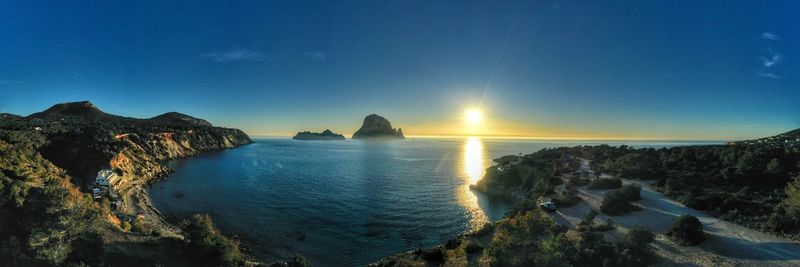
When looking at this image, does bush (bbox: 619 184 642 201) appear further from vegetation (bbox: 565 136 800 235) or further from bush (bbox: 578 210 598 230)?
bush (bbox: 578 210 598 230)

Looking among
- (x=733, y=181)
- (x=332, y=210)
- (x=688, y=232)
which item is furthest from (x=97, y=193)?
(x=733, y=181)

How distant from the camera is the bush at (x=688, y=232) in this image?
26.4 metres

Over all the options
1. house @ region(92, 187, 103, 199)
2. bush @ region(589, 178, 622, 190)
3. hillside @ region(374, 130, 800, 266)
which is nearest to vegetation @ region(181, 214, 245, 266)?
hillside @ region(374, 130, 800, 266)

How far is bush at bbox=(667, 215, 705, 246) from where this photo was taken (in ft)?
86.6

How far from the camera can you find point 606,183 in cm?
5178

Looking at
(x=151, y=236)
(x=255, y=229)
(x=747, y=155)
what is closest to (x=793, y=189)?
(x=747, y=155)

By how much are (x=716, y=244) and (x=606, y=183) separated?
27711mm

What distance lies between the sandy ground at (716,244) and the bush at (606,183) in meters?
12.7

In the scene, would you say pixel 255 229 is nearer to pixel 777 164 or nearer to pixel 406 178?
pixel 406 178

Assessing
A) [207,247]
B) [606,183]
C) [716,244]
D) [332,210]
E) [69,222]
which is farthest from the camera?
[606,183]

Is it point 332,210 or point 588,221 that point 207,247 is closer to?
point 332,210

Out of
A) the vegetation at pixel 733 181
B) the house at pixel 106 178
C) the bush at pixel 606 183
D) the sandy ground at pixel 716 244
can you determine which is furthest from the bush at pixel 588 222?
the house at pixel 106 178

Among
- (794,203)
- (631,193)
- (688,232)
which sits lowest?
(688,232)

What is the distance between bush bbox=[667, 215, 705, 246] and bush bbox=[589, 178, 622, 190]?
25.4m
